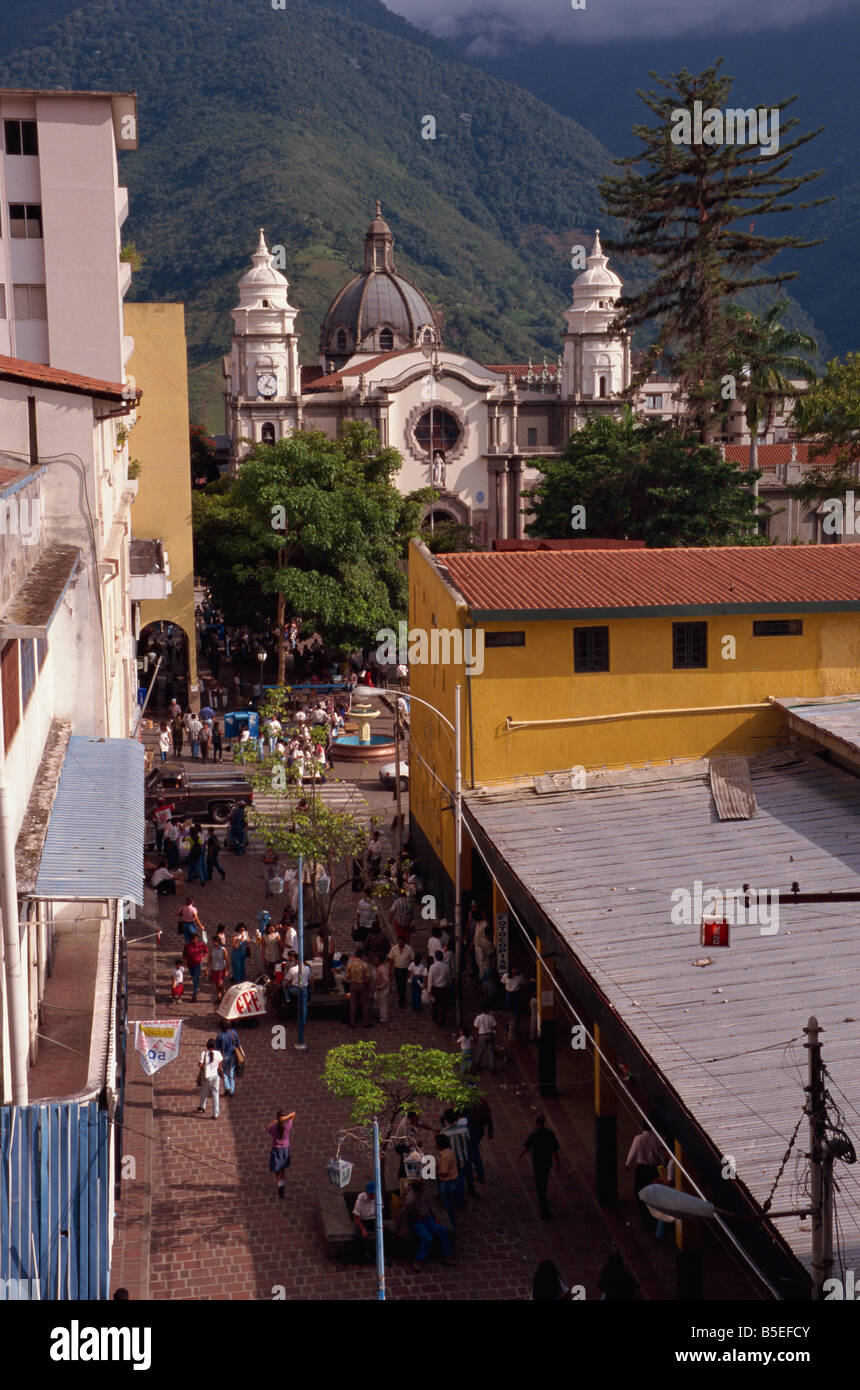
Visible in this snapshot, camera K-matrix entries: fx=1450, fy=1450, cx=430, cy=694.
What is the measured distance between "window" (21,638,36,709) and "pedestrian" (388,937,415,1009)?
31.1 feet

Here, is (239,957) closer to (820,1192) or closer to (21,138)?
(820,1192)

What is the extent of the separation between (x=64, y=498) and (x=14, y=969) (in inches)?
354

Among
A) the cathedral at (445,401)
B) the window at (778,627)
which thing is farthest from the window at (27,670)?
the cathedral at (445,401)

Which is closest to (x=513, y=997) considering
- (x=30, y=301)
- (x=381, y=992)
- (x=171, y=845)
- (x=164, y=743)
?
(x=381, y=992)

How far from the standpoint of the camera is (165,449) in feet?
147

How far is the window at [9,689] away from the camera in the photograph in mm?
12359

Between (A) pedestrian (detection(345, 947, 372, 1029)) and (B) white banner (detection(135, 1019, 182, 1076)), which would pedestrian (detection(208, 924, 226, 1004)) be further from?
(B) white banner (detection(135, 1019, 182, 1076))

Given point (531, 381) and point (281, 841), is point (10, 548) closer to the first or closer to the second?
point (281, 841)

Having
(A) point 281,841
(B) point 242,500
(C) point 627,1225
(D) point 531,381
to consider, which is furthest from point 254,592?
(D) point 531,381

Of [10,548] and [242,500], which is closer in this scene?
[10,548]

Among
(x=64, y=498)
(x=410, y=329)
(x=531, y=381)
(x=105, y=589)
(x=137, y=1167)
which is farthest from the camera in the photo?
(x=410, y=329)

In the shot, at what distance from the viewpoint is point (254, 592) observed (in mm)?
47500

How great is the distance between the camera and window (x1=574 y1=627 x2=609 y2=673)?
24.0m

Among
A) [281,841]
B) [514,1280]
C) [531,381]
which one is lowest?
[514,1280]
